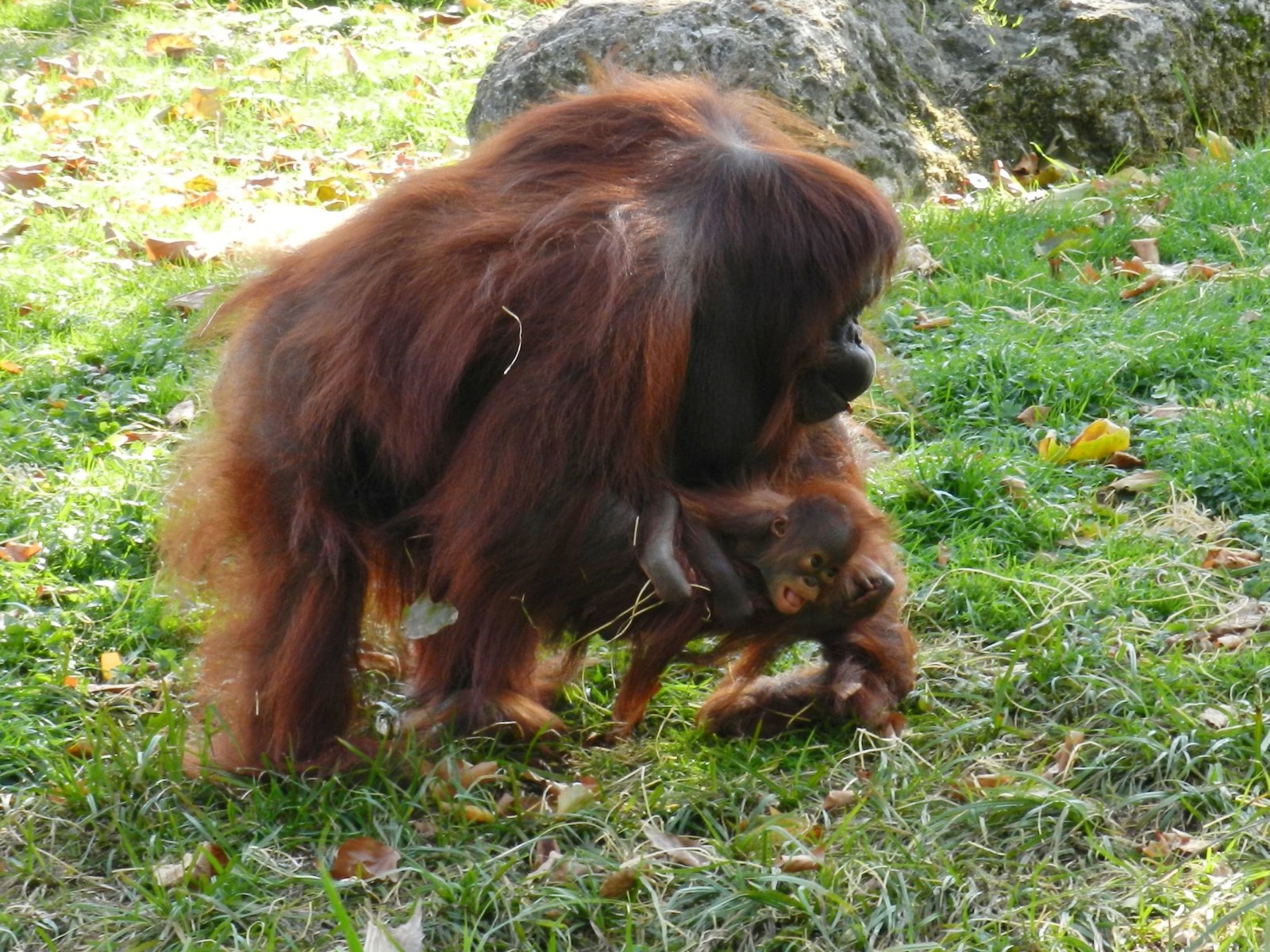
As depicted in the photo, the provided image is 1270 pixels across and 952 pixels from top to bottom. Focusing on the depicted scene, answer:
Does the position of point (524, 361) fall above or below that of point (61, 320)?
above

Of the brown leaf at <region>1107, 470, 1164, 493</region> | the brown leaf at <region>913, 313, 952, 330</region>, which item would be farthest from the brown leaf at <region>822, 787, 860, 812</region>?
the brown leaf at <region>913, 313, 952, 330</region>

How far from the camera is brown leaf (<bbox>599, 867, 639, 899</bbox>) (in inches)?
88.6

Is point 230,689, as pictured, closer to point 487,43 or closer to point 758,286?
point 758,286

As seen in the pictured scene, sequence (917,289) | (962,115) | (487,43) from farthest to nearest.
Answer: (487,43) < (962,115) < (917,289)

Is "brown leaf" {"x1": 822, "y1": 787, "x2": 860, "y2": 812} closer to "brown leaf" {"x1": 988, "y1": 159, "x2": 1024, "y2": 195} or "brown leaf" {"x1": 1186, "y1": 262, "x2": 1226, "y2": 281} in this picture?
"brown leaf" {"x1": 1186, "y1": 262, "x2": 1226, "y2": 281}

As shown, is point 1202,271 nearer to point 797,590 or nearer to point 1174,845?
point 797,590

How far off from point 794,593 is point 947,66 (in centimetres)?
369

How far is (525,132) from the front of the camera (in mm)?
2701

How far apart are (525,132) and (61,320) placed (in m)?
2.32

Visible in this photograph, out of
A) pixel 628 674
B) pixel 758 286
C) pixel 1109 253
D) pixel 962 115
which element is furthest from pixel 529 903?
pixel 962 115

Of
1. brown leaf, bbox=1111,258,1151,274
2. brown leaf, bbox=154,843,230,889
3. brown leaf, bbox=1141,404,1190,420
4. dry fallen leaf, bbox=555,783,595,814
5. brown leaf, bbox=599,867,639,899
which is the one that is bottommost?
brown leaf, bbox=154,843,230,889

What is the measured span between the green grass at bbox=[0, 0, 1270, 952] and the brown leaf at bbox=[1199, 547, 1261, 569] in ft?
0.10

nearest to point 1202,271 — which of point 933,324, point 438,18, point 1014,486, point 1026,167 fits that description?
point 933,324

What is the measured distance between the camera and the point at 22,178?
566cm
